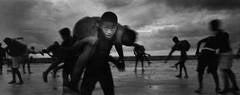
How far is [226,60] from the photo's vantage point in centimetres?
931

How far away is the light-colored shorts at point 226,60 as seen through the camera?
9297mm

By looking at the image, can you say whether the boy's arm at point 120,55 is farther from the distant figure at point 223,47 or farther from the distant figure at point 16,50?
the distant figure at point 16,50

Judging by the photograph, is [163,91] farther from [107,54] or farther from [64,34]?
[107,54]

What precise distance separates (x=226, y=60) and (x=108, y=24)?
4951mm

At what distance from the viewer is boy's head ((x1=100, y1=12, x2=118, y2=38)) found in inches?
201

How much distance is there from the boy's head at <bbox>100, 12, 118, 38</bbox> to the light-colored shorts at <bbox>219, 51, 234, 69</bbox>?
4.84 metres

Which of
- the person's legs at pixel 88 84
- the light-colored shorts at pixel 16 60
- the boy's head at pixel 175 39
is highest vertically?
the boy's head at pixel 175 39

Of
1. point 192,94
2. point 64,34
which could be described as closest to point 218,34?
point 192,94

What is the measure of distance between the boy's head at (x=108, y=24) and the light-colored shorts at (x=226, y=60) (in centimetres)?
484

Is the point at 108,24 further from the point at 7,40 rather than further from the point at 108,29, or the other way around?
the point at 7,40

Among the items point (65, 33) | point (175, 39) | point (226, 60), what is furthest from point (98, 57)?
point (175, 39)

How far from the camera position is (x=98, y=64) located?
17.2 ft

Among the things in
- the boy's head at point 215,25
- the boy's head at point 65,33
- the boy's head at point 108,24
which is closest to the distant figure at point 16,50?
the boy's head at point 65,33

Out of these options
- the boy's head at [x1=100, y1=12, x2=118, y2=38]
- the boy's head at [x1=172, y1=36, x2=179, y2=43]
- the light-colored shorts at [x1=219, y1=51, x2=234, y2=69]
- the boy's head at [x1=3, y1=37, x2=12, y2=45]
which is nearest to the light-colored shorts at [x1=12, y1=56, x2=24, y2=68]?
the boy's head at [x1=3, y1=37, x2=12, y2=45]
